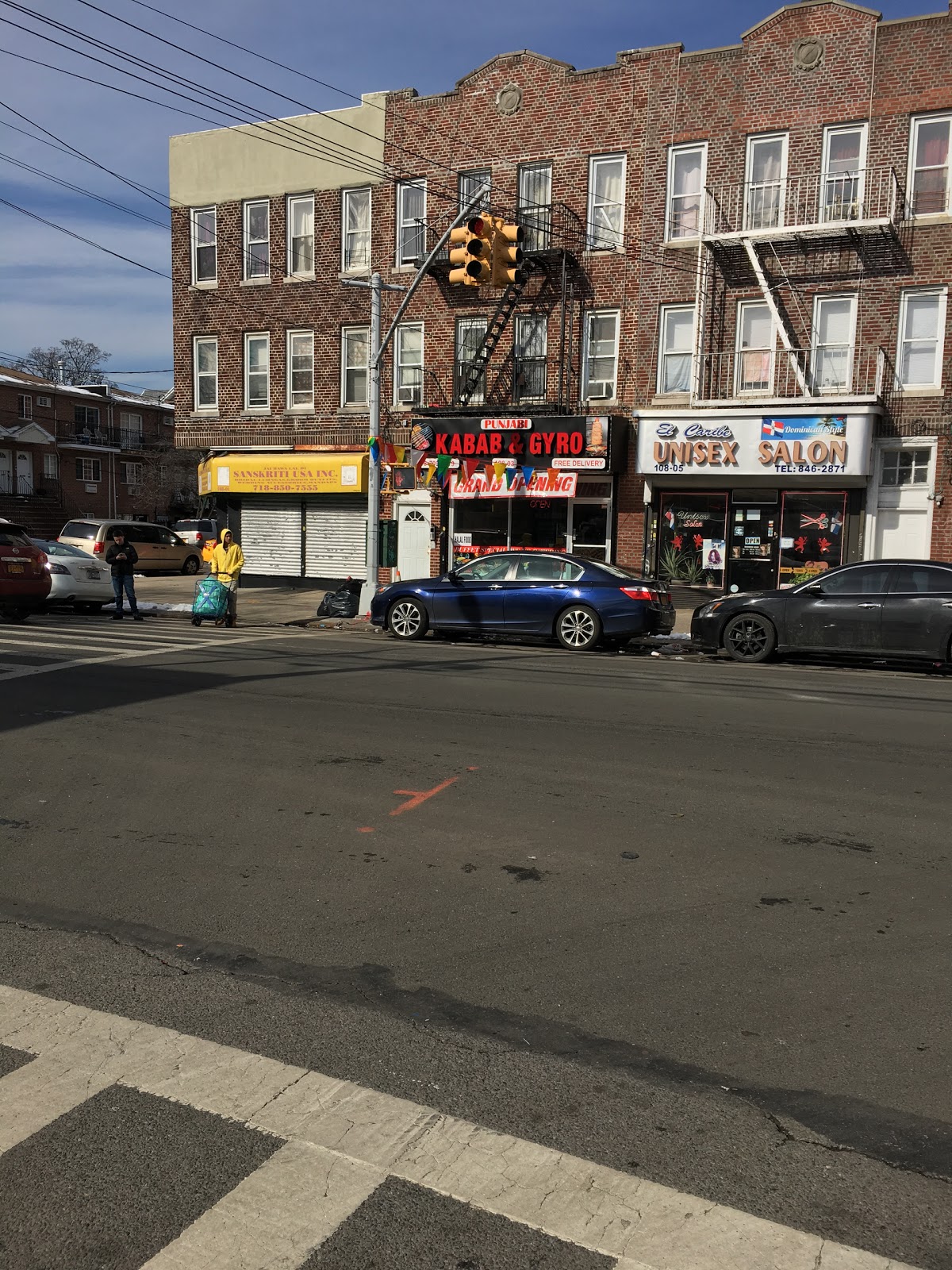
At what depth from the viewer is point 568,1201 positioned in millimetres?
2955

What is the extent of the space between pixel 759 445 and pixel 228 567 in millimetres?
10592

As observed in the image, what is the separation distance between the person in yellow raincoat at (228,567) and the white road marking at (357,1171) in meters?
15.5

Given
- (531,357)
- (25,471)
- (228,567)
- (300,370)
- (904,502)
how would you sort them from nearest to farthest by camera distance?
(228,567) → (904,502) → (531,357) → (300,370) → (25,471)

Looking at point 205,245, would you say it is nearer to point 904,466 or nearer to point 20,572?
point 20,572

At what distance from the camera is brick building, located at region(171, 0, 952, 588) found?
2075 centimetres

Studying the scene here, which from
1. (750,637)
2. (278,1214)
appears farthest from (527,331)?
(278,1214)

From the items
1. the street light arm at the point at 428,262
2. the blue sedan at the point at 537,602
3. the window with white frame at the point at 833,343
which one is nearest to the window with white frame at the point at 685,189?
the window with white frame at the point at 833,343

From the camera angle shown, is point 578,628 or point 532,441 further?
point 532,441

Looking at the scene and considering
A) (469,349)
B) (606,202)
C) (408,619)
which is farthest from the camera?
(469,349)

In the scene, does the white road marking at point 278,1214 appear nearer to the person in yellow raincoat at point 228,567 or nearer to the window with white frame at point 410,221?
the person in yellow raincoat at point 228,567

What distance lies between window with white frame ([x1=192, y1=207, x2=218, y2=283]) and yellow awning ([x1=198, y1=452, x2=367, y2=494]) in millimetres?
4968

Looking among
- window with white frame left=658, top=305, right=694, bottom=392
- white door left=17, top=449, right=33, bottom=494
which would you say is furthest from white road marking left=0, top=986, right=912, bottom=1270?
white door left=17, top=449, right=33, bottom=494

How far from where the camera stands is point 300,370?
27266mm

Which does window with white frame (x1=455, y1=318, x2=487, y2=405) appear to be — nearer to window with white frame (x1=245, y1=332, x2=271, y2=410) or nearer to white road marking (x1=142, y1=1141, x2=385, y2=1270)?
window with white frame (x1=245, y1=332, x2=271, y2=410)
